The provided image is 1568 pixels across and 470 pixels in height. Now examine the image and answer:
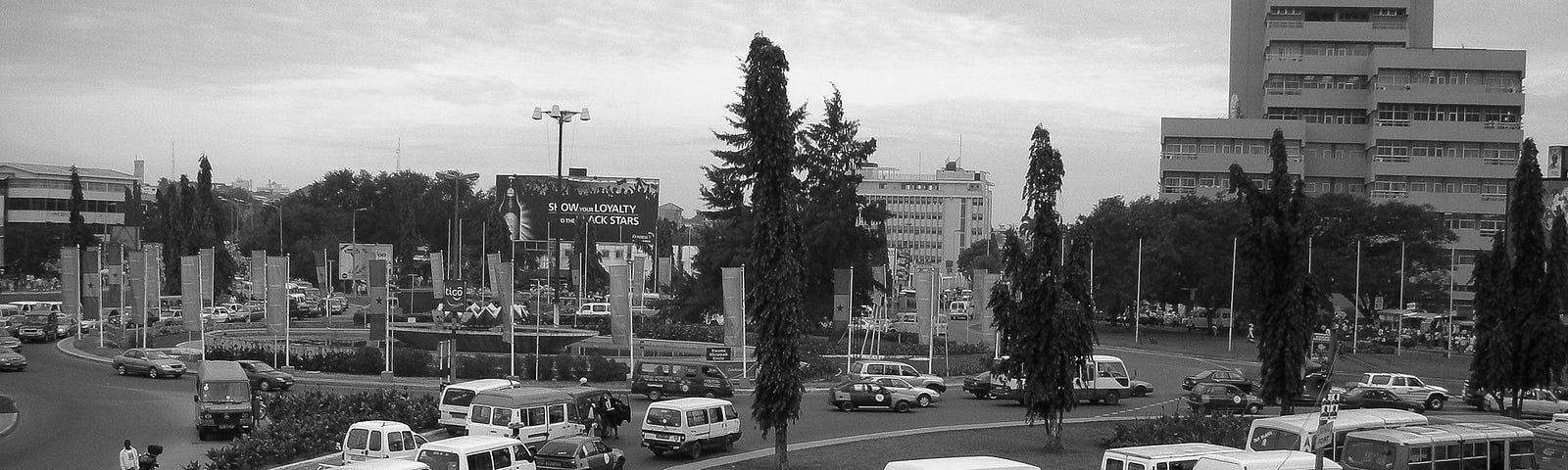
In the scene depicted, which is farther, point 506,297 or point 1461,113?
point 1461,113

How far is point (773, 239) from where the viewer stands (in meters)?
28.8

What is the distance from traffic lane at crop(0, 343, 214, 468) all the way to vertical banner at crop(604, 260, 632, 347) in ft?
46.4

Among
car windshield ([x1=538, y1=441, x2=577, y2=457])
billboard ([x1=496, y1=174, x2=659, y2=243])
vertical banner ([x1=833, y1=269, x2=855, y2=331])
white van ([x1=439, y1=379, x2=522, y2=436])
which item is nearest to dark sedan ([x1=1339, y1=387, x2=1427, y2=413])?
vertical banner ([x1=833, y1=269, x2=855, y2=331])

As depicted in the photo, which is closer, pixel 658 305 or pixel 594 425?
pixel 594 425

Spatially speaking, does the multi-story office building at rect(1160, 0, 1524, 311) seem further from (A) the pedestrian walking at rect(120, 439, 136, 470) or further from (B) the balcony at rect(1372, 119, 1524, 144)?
(A) the pedestrian walking at rect(120, 439, 136, 470)

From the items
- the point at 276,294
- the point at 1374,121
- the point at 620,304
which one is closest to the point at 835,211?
the point at 620,304

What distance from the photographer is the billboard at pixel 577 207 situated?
62594 millimetres

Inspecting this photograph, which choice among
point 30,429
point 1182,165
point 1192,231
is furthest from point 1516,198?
point 1182,165

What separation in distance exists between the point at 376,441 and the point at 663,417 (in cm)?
678

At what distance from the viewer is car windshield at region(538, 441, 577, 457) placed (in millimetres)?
26062

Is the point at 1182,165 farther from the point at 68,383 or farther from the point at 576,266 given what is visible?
the point at 68,383

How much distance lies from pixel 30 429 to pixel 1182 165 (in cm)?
8256

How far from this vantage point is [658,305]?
80562 mm

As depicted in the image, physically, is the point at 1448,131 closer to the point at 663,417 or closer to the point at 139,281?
the point at 663,417
